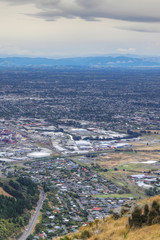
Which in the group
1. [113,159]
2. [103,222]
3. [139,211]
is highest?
[139,211]

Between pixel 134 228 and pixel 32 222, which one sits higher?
pixel 134 228

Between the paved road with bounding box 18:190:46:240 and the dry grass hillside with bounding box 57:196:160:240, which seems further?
the paved road with bounding box 18:190:46:240

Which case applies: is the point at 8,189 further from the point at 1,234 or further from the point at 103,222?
the point at 103,222

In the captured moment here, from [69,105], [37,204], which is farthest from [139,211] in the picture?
[69,105]

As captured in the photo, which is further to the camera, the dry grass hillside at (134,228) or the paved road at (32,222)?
the paved road at (32,222)

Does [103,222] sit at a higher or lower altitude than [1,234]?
higher

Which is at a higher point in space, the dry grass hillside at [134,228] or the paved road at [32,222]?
the dry grass hillside at [134,228]

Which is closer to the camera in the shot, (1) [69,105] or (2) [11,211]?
(2) [11,211]

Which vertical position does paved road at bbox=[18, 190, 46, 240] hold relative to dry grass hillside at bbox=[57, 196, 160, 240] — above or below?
below
